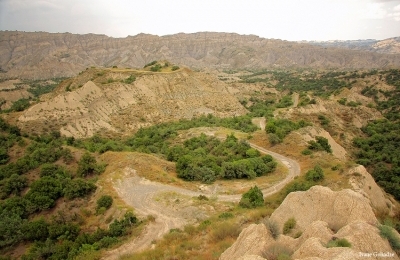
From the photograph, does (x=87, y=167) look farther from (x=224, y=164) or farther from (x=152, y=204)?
(x=224, y=164)

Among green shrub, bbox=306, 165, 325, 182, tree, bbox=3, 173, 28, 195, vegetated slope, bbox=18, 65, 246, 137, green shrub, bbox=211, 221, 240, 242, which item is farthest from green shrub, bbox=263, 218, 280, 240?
vegetated slope, bbox=18, 65, 246, 137

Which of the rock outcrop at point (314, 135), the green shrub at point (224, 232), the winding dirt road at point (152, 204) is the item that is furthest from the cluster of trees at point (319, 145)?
the green shrub at point (224, 232)

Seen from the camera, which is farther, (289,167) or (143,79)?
(143,79)

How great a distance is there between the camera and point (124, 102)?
213ft

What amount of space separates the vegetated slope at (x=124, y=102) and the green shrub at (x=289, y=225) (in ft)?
154

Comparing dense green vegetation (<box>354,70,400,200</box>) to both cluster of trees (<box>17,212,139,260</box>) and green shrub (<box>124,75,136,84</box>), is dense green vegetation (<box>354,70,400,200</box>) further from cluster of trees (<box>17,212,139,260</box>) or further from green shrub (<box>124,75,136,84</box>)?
green shrub (<box>124,75,136,84</box>)

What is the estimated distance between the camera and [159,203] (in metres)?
24.4

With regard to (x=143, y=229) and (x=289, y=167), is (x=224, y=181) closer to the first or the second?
(x=289, y=167)

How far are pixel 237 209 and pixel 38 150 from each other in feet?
83.4

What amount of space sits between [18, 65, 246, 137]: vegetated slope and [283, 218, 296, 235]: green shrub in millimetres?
46860

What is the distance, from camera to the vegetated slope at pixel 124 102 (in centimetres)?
5434

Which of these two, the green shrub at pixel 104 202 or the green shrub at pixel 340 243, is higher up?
the green shrub at pixel 340 243

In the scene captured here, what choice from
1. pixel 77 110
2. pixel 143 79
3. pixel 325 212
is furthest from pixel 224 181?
pixel 143 79

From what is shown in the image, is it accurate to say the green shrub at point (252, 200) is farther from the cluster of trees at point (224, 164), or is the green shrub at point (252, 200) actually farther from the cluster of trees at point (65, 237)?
the cluster of trees at point (65, 237)
